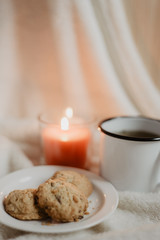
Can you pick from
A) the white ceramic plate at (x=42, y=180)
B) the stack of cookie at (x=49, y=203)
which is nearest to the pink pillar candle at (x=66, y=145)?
the white ceramic plate at (x=42, y=180)

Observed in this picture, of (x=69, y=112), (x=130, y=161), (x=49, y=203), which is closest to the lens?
A: (x=49, y=203)

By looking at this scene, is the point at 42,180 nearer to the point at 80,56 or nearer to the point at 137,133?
the point at 137,133

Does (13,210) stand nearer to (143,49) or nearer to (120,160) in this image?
(120,160)

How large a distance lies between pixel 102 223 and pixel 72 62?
59 centimetres

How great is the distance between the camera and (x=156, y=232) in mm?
581

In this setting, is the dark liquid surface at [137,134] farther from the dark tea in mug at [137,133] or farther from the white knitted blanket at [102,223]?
the white knitted blanket at [102,223]

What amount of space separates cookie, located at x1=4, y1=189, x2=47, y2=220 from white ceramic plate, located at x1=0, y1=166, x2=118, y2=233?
1 centimetres

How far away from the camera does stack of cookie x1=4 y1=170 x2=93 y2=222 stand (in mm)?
629

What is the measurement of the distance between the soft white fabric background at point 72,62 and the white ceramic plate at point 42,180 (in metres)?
0.08

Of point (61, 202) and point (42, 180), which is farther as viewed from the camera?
point (42, 180)

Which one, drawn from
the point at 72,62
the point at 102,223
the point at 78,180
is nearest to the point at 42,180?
the point at 78,180

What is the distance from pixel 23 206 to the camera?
65cm

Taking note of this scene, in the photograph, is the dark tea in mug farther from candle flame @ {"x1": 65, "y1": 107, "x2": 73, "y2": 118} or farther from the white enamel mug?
candle flame @ {"x1": 65, "y1": 107, "x2": 73, "y2": 118}

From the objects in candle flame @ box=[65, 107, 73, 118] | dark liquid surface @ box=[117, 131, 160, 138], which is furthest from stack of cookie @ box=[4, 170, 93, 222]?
→ candle flame @ box=[65, 107, 73, 118]
